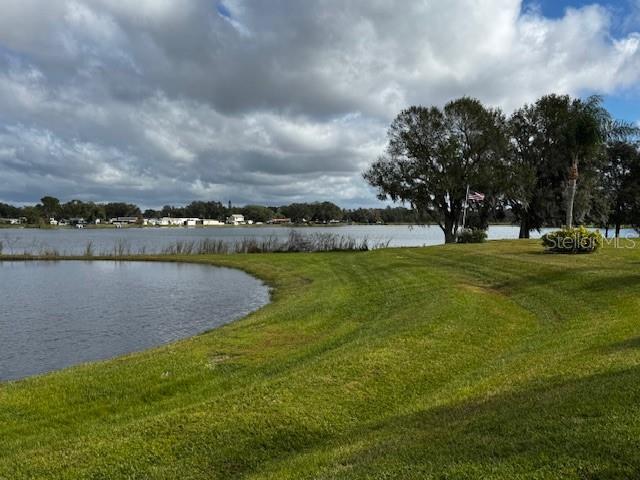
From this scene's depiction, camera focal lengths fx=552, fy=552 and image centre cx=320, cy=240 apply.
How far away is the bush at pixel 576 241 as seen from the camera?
24.3 m

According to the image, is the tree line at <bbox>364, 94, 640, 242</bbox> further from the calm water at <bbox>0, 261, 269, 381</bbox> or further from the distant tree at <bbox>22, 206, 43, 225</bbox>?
the distant tree at <bbox>22, 206, 43, 225</bbox>

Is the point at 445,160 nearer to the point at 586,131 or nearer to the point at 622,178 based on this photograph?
the point at 586,131

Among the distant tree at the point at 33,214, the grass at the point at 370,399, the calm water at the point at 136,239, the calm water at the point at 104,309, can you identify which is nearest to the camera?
the grass at the point at 370,399

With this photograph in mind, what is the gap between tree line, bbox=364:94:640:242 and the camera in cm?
4488

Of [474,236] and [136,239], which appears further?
[136,239]

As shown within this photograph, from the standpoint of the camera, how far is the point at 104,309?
21141mm

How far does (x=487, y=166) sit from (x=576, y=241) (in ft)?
69.0

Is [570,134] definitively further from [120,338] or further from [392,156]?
[120,338]

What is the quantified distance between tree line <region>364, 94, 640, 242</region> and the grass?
97.3 feet

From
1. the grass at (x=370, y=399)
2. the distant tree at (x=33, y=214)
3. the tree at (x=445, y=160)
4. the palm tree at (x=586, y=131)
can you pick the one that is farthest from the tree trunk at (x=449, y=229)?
the distant tree at (x=33, y=214)

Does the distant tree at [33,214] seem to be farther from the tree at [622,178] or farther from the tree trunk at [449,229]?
the tree at [622,178]

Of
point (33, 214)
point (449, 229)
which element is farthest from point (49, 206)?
point (449, 229)

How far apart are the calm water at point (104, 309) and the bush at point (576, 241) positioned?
1354cm

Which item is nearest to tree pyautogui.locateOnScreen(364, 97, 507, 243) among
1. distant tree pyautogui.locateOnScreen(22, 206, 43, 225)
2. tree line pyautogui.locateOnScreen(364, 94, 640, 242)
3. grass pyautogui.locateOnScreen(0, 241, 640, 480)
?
tree line pyautogui.locateOnScreen(364, 94, 640, 242)
